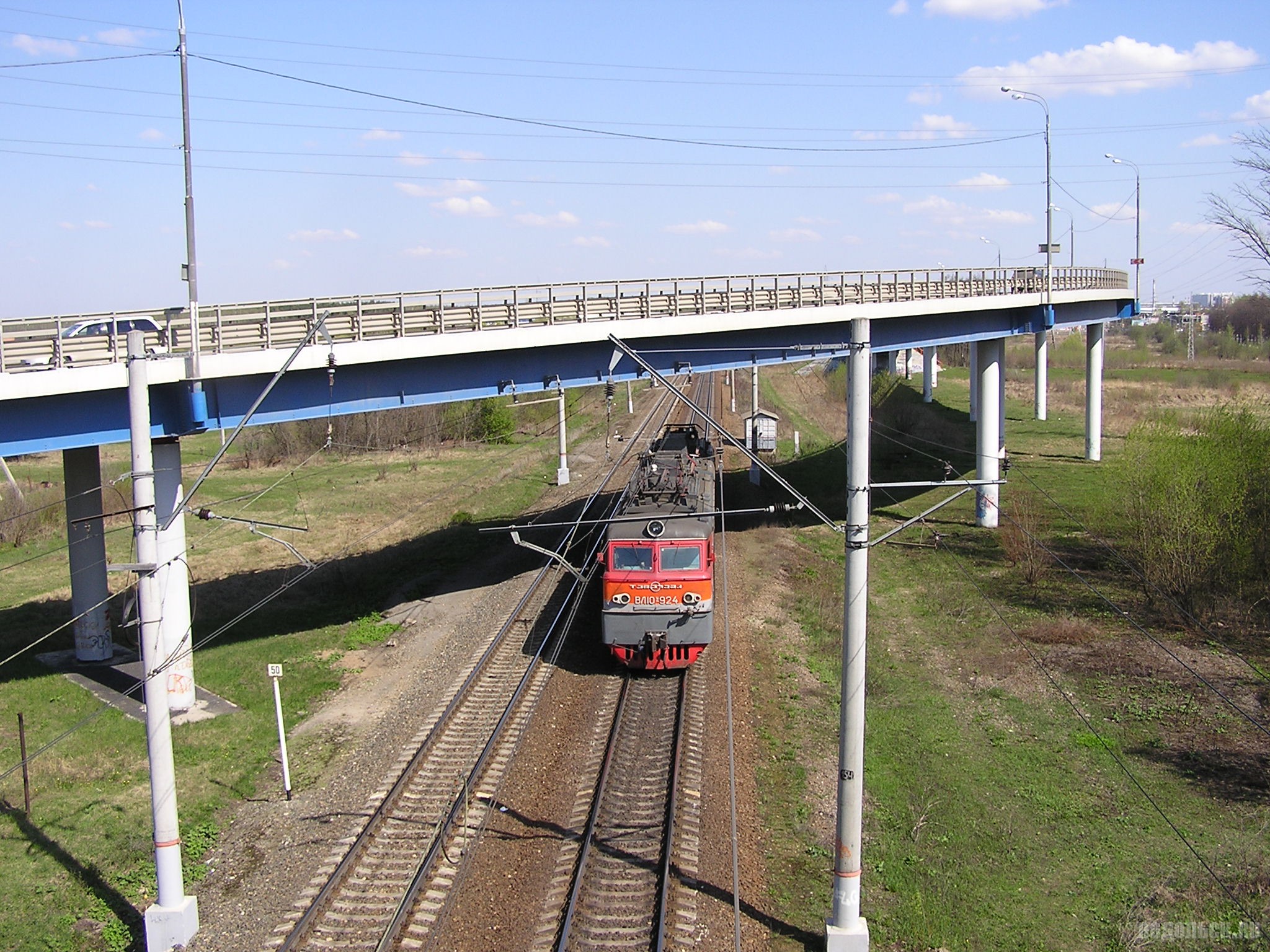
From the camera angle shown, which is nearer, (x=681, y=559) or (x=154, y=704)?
(x=154, y=704)

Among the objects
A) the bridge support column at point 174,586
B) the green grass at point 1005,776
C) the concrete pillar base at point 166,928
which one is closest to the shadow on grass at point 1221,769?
the green grass at point 1005,776

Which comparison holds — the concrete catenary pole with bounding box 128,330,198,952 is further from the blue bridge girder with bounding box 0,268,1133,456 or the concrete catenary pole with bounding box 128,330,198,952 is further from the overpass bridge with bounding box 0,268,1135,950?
the blue bridge girder with bounding box 0,268,1133,456

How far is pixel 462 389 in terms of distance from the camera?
22.1 metres

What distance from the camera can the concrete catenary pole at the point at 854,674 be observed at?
1099 centimetres

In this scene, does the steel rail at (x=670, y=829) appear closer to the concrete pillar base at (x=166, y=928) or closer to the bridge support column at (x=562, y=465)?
the concrete pillar base at (x=166, y=928)

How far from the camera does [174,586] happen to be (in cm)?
1878

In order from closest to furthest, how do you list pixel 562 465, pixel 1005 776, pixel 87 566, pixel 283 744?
1. pixel 283 744
2. pixel 1005 776
3. pixel 87 566
4. pixel 562 465

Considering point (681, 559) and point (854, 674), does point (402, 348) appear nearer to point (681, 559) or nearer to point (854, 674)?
point (681, 559)

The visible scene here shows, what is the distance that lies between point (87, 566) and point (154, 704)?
1126 cm

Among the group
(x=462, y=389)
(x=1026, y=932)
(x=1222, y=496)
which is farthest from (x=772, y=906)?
(x=1222, y=496)

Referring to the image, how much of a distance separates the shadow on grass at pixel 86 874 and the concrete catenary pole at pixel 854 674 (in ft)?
25.0

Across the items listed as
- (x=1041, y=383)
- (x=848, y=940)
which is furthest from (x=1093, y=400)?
(x=848, y=940)

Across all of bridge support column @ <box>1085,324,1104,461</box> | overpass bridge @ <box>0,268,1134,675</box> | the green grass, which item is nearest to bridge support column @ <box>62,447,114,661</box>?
overpass bridge @ <box>0,268,1134,675</box>

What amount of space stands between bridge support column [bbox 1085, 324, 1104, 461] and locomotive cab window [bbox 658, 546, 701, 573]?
34.9 metres
